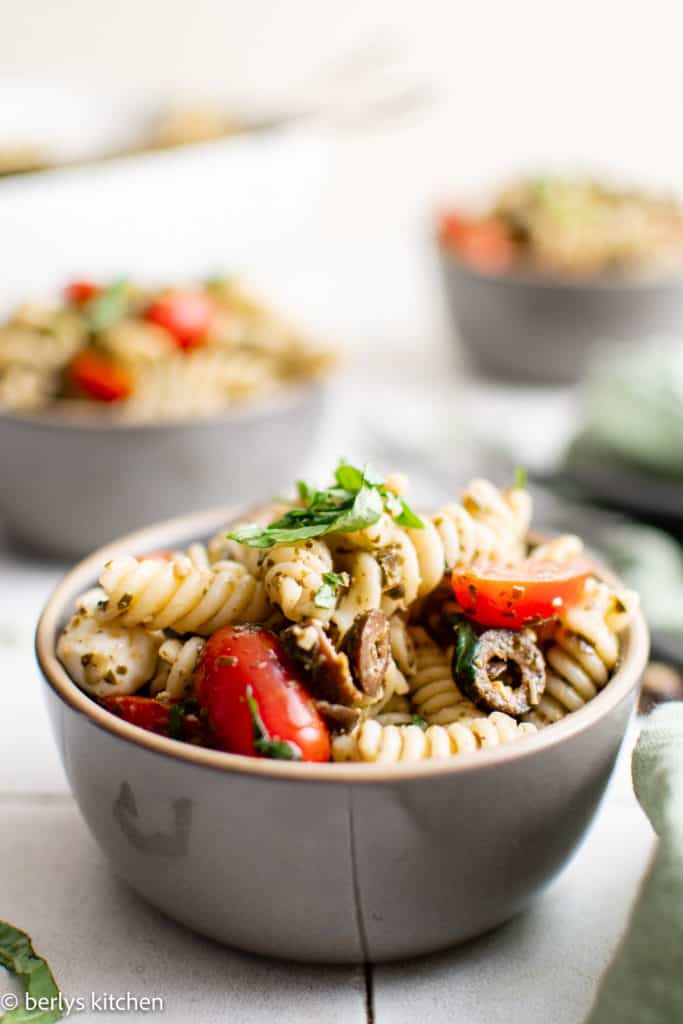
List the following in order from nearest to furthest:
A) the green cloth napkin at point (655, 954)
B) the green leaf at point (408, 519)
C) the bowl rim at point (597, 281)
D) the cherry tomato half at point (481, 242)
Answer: the green cloth napkin at point (655, 954) < the green leaf at point (408, 519) < the bowl rim at point (597, 281) < the cherry tomato half at point (481, 242)

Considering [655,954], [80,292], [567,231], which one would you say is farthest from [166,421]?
[567,231]

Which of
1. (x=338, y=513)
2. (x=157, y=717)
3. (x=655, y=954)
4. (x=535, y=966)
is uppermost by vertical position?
(x=338, y=513)

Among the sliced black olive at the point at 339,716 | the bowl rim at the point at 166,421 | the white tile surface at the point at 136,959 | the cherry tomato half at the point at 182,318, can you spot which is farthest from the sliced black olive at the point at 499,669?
the cherry tomato half at the point at 182,318

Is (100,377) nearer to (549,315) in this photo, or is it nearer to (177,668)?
(177,668)

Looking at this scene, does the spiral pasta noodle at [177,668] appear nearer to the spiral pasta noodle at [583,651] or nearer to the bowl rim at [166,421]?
the spiral pasta noodle at [583,651]

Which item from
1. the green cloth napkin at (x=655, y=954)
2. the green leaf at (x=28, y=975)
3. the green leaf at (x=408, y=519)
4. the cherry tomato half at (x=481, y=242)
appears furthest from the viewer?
the cherry tomato half at (x=481, y=242)

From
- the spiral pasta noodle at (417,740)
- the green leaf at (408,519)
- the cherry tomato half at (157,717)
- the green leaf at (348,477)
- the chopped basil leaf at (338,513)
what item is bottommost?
the spiral pasta noodle at (417,740)

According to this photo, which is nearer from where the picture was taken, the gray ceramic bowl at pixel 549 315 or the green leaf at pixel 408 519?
the green leaf at pixel 408 519

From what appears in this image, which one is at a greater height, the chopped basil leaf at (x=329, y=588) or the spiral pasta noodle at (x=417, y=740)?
the chopped basil leaf at (x=329, y=588)
